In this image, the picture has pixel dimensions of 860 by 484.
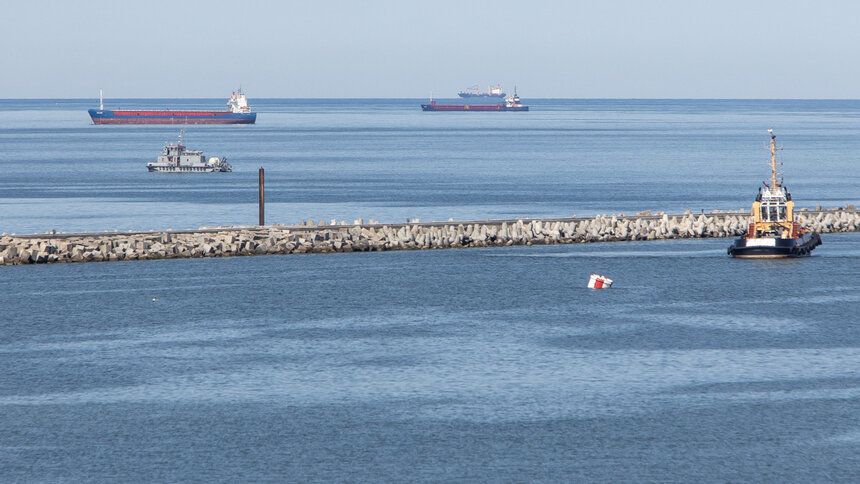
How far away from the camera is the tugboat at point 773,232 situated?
65.2 meters

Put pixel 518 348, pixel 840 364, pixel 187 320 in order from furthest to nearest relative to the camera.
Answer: pixel 187 320, pixel 518 348, pixel 840 364

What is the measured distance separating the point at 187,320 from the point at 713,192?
75.9 m

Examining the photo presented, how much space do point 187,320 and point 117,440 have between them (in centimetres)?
1734

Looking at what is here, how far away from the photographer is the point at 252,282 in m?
56.2

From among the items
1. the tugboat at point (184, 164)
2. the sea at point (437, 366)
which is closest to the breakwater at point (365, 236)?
the sea at point (437, 366)

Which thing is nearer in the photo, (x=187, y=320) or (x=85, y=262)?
(x=187, y=320)

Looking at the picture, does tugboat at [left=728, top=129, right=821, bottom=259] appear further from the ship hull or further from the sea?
the sea

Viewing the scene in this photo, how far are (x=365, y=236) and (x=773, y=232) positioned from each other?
917 inches

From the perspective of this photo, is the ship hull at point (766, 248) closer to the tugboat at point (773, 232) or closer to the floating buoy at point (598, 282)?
the tugboat at point (773, 232)

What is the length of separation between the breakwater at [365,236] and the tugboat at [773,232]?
8.22 m

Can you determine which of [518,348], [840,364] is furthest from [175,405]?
[840,364]

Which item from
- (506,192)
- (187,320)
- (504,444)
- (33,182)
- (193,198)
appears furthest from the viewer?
(33,182)

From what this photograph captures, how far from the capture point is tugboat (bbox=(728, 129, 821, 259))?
6525cm

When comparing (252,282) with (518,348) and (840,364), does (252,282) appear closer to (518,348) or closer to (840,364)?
(518,348)
